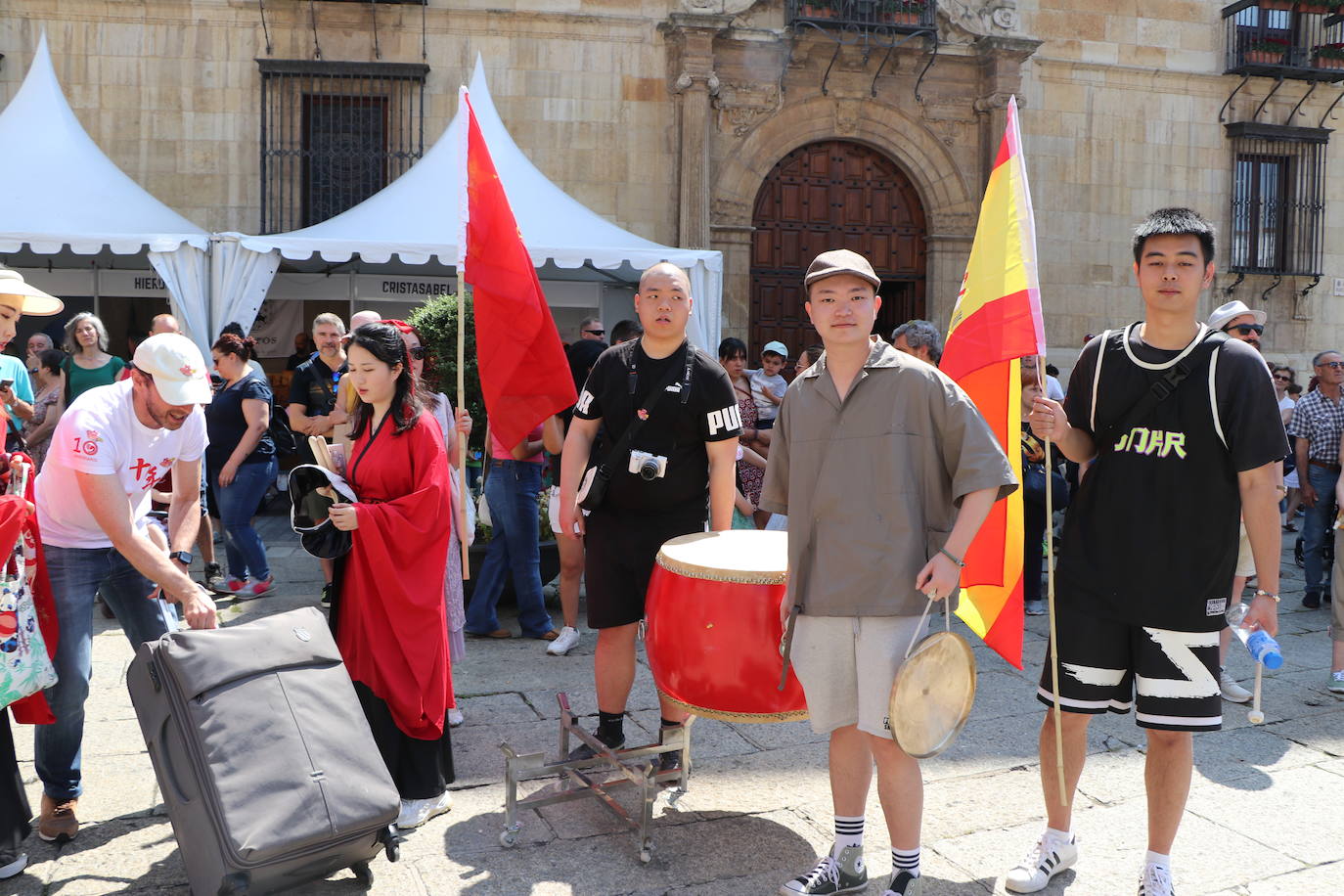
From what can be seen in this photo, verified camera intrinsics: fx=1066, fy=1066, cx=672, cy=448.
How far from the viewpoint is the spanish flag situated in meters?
3.19

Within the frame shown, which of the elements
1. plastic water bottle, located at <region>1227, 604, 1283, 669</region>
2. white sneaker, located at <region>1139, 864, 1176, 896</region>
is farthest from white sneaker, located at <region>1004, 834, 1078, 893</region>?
plastic water bottle, located at <region>1227, 604, 1283, 669</region>

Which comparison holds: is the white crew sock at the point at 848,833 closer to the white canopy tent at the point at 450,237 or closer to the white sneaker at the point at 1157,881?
the white sneaker at the point at 1157,881

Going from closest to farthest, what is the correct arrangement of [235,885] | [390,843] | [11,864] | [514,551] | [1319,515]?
[235,885] < [390,843] < [11,864] < [514,551] < [1319,515]

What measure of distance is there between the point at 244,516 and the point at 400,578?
423cm

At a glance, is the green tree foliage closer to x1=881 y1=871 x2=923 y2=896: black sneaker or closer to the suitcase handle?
the suitcase handle

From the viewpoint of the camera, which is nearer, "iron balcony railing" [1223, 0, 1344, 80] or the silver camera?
the silver camera

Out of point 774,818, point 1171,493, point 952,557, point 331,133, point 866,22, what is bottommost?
point 774,818

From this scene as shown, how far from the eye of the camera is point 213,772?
109 inches

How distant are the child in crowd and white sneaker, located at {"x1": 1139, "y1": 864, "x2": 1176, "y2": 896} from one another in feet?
17.3

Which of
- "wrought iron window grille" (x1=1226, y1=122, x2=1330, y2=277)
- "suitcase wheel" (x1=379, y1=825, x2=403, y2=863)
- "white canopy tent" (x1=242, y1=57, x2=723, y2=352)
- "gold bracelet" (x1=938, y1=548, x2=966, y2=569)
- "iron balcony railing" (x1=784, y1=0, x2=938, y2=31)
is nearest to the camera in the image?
"gold bracelet" (x1=938, y1=548, x2=966, y2=569)

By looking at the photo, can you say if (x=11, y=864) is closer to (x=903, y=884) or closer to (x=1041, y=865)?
(x=903, y=884)

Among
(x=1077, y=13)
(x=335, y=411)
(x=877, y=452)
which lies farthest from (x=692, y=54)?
(x=877, y=452)

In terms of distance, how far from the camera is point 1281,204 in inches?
598

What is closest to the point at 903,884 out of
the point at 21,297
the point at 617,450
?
the point at 617,450
